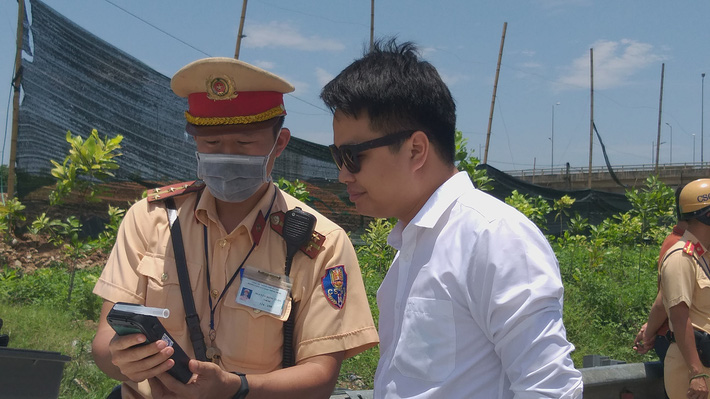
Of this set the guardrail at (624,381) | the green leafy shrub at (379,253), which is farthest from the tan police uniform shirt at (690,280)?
the green leafy shrub at (379,253)

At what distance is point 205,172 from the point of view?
2.23 m

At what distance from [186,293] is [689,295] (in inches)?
124

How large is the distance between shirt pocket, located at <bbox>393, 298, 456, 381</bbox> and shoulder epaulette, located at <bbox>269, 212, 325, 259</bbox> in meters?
0.69

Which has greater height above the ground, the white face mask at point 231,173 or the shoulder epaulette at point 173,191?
the white face mask at point 231,173

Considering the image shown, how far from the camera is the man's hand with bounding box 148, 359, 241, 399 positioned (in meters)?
1.79

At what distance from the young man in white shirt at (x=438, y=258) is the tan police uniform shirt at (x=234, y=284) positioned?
372 mm

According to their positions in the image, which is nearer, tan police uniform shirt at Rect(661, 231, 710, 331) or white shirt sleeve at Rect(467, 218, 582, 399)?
white shirt sleeve at Rect(467, 218, 582, 399)

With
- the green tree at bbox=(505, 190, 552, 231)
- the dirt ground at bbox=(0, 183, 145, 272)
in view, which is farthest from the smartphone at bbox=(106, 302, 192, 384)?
the green tree at bbox=(505, 190, 552, 231)

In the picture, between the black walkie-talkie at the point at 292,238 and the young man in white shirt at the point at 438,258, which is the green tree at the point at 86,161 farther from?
the young man in white shirt at the point at 438,258

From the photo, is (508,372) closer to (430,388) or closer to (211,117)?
(430,388)

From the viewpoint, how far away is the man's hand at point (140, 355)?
1.67 meters

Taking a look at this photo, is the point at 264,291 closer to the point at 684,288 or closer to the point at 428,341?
the point at 428,341

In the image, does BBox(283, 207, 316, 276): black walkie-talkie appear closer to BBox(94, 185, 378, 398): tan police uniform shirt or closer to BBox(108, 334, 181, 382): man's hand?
BBox(94, 185, 378, 398): tan police uniform shirt

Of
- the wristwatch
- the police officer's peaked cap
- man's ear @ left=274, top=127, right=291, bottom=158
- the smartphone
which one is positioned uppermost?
the police officer's peaked cap
